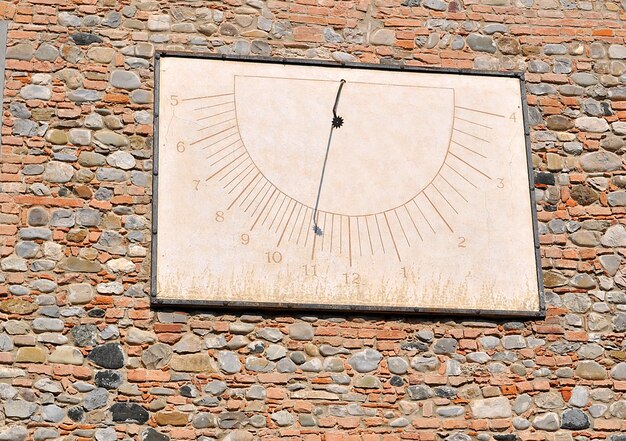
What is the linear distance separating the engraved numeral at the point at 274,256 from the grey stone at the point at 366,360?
74 cm

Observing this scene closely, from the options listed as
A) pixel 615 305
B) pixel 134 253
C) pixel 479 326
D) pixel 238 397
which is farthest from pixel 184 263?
pixel 615 305

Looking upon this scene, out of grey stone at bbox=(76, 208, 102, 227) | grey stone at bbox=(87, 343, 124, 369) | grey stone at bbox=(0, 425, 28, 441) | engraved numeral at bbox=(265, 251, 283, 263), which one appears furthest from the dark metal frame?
grey stone at bbox=(0, 425, 28, 441)

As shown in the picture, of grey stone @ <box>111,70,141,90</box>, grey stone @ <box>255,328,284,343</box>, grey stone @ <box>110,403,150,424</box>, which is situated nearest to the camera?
grey stone @ <box>110,403,150,424</box>

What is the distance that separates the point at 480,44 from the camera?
384 inches

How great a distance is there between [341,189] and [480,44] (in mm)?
1491

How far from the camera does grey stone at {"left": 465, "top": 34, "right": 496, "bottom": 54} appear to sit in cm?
973

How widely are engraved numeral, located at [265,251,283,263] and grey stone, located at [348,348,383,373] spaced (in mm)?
745

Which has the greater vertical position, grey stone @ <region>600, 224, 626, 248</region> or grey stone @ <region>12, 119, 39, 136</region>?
grey stone @ <region>12, 119, 39, 136</region>

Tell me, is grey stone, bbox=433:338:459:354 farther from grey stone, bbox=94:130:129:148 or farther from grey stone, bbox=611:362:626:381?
grey stone, bbox=94:130:129:148

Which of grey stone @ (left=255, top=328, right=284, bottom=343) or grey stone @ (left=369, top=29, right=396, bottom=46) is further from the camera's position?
grey stone @ (left=369, top=29, right=396, bottom=46)

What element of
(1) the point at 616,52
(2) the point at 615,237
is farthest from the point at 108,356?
(1) the point at 616,52

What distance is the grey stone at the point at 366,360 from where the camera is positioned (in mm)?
8617

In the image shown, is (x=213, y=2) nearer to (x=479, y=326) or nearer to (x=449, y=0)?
(x=449, y=0)

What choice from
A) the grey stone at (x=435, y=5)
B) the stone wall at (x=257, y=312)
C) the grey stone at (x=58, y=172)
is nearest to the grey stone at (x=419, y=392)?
the stone wall at (x=257, y=312)
